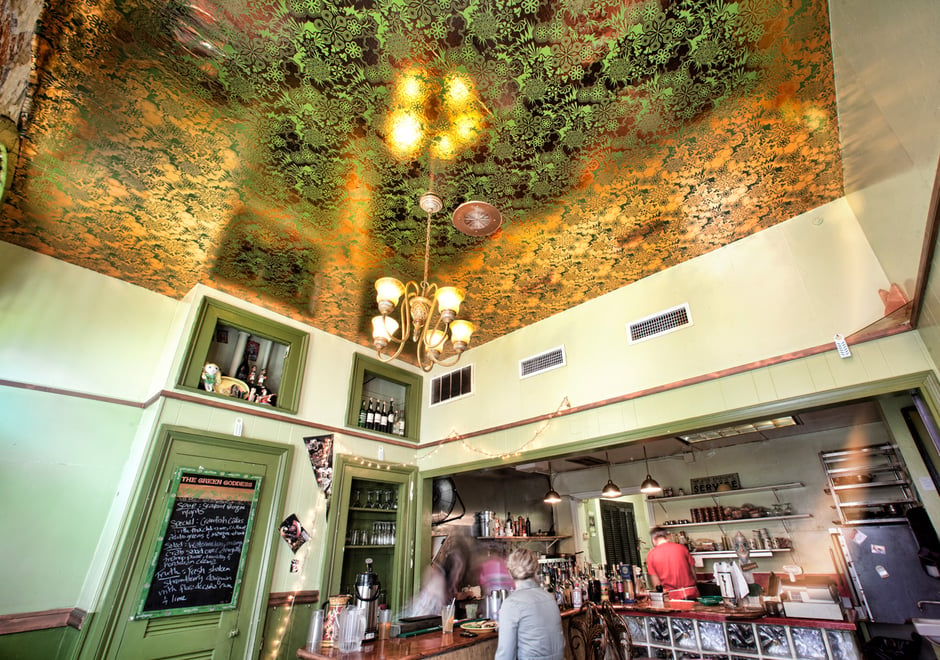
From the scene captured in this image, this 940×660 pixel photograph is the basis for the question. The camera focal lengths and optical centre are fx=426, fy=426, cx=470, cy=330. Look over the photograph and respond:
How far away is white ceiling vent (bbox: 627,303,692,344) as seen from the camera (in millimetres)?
3930

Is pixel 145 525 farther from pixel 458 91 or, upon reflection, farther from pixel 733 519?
pixel 733 519

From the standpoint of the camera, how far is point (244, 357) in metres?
4.83

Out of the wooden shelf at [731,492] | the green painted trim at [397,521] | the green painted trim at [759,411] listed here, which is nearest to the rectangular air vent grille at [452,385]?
the green painted trim at [397,521]

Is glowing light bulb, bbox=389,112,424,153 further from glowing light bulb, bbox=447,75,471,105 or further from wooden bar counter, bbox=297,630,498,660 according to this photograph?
wooden bar counter, bbox=297,630,498,660

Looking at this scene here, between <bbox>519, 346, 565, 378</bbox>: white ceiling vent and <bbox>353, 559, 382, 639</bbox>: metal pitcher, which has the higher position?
<bbox>519, 346, 565, 378</bbox>: white ceiling vent

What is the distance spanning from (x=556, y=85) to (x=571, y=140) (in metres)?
0.42

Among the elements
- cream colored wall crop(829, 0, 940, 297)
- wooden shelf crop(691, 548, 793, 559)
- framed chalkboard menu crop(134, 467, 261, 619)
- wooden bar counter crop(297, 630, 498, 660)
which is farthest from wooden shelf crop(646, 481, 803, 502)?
framed chalkboard menu crop(134, 467, 261, 619)

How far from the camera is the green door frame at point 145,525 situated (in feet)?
10.4

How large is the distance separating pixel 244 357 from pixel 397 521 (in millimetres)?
2702

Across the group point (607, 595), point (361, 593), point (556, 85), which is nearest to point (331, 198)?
point (556, 85)

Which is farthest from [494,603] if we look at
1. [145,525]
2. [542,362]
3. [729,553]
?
[729,553]

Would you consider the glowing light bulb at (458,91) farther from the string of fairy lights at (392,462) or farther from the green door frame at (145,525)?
the green door frame at (145,525)

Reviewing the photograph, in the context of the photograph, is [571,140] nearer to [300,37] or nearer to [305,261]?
[300,37]

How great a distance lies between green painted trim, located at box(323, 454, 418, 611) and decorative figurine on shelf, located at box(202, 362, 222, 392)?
59.4 inches
